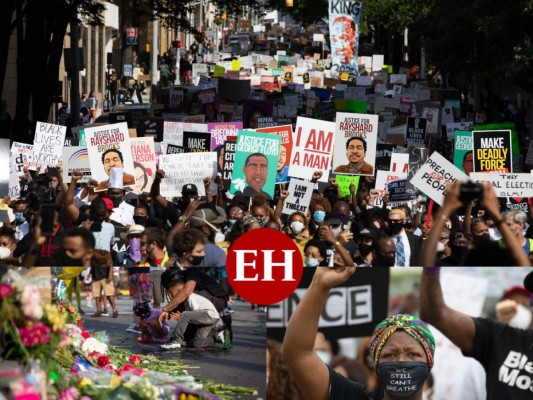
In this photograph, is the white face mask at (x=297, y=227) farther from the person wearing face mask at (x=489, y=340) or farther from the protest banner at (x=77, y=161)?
the person wearing face mask at (x=489, y=340)

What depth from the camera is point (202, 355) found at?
771 cm

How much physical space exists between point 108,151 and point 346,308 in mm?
10731

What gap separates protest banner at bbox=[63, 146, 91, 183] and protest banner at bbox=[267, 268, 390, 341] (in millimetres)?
11004

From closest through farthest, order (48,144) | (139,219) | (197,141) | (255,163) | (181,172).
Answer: (139,219) < (255,163) < (181,172) < (197,141) < (48,144)

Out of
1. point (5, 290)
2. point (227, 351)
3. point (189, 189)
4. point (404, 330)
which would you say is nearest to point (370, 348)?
point (404, 330)

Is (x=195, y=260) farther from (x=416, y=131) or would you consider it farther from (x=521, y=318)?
Result: (x=416, y=131)

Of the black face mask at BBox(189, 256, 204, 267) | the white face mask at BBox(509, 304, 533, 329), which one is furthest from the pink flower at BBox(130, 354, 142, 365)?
the white face mask at BBox(509, 304, 533, 329)

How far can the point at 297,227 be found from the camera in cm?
1290

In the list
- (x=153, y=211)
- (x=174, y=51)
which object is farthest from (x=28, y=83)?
(x=174, y=51)

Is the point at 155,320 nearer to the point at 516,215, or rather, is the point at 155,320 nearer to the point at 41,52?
the point at 516,215

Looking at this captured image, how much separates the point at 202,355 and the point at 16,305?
8.95 feet

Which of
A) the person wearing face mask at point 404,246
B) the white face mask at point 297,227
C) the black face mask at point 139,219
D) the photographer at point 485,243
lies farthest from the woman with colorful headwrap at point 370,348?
the black face mask at point 139,219

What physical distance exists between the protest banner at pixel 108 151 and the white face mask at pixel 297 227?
4469 mm

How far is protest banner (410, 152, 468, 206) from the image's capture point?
13609 mm
